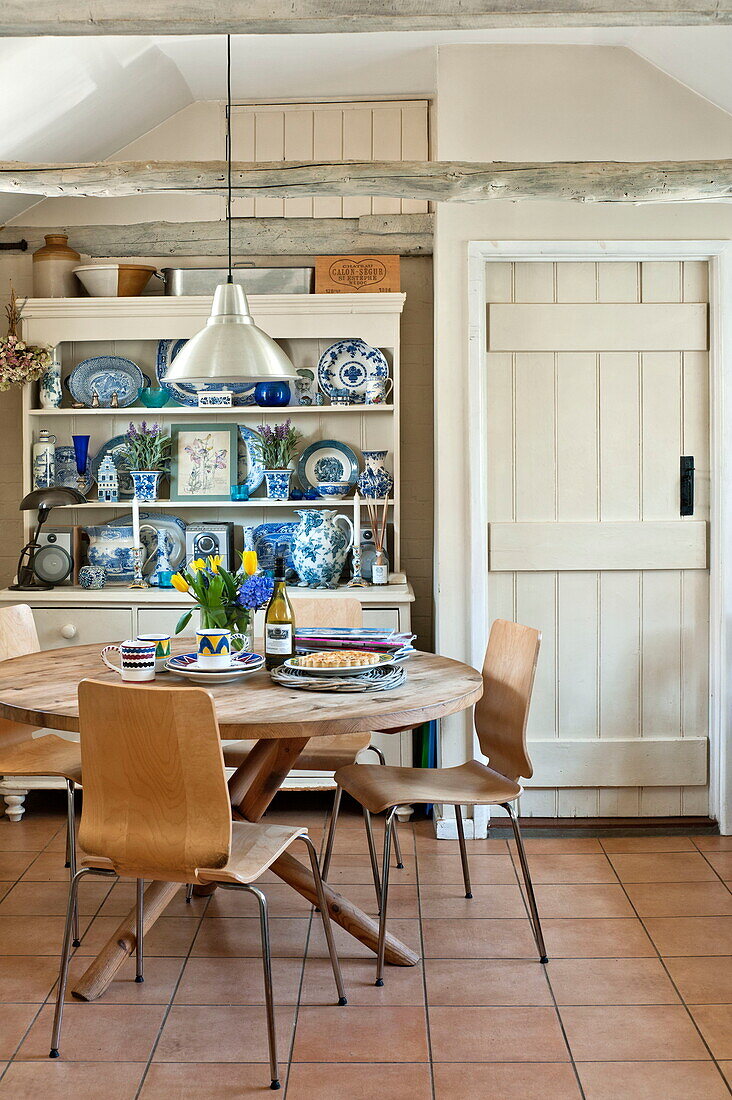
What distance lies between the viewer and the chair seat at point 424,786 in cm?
269

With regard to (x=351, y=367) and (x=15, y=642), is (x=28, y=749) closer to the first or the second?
(x=15, y=642)

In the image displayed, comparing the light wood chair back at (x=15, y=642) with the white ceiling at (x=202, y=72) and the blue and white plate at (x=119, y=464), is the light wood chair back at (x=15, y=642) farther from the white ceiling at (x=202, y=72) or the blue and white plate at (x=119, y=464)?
the white ceiling at (x=202, y=72)

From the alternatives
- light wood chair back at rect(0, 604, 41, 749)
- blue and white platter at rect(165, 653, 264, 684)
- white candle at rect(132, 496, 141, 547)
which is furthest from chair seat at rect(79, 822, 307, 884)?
white candle at rect(132, 496, 141, 547)

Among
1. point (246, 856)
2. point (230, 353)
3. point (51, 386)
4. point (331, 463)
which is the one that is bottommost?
point (246, 856)

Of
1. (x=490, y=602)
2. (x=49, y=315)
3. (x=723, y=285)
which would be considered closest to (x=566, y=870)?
(x=490, y=602)

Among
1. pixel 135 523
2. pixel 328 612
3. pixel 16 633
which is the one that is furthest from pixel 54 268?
pixel 328 612

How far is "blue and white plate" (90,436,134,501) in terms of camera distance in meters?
4.43

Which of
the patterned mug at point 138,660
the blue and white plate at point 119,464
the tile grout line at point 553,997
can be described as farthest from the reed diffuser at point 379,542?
the patterned mug at point 138,660

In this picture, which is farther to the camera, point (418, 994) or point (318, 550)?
point (318, 550)

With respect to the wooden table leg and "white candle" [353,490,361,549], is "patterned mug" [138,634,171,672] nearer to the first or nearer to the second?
the wooden table leg

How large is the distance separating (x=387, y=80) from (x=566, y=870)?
3.17 metres

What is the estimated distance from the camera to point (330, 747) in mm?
3223

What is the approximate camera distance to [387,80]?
419cm

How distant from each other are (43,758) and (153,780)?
3.53ft
